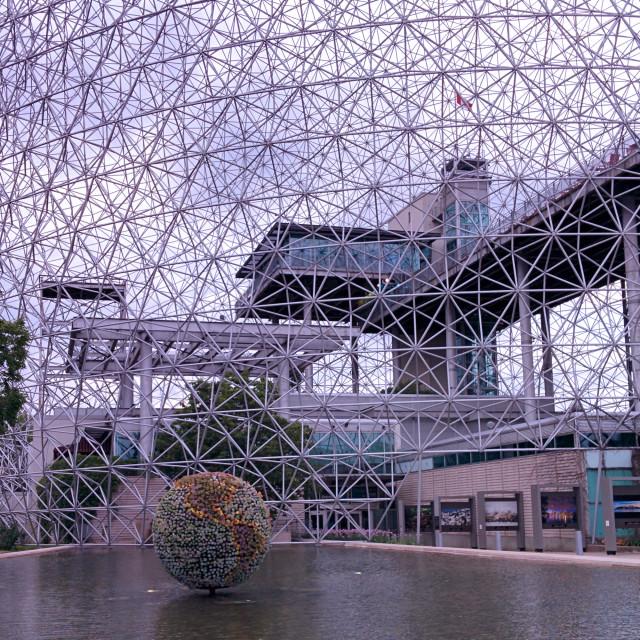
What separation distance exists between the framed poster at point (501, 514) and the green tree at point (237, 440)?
21.6 ft

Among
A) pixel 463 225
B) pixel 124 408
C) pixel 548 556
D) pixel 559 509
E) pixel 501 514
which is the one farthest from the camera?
pixel 124 408

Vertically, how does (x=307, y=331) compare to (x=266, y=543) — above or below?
above

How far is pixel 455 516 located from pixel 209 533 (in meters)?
14.2

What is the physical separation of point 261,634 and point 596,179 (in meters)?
23.0

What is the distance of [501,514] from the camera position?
24.7m

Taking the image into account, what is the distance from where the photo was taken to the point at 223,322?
105 ft

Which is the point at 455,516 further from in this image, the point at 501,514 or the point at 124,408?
the point at 124,408

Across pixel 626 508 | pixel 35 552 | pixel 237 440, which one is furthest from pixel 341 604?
pixel 237 440

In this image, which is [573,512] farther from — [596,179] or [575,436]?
[596,179]

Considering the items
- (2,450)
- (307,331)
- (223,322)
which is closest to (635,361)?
(307,331)

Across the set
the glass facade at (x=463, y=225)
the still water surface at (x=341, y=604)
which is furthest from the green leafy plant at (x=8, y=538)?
the glass facade at (x=463, y=225)

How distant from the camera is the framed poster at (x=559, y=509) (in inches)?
918

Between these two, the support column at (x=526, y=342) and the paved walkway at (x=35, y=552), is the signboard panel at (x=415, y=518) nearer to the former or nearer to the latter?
the support column at (x=526, y=342)

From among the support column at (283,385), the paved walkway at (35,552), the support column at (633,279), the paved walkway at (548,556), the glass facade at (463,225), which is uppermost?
the glass facade at (463,225)
